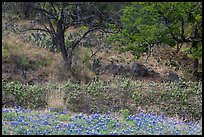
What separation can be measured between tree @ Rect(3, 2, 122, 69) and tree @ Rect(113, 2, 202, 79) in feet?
5.29

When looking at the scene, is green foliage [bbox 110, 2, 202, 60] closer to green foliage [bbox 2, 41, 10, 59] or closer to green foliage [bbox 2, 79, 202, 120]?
green foliage [bbox 2, 79, 202, 120]

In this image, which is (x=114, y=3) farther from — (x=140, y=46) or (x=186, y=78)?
(x=186, y=78)

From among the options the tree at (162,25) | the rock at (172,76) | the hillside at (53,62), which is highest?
the tree at (162,25)

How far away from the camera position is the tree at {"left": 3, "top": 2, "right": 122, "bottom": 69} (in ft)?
58.6

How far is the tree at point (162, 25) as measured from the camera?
15.5m

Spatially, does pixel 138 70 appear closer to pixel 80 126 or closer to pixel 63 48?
pixel 63 48

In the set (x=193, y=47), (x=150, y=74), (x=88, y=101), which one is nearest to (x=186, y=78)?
(x=193, y=47)

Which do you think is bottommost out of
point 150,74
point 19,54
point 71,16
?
point 150,74

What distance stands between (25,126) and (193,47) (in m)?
11.2

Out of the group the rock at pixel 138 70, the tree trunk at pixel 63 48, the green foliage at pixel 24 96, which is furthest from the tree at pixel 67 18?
the green foliage at pixel 24 96

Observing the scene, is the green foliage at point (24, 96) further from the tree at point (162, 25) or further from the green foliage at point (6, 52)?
the green foliage at point (6, 52)

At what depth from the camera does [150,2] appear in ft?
53.2

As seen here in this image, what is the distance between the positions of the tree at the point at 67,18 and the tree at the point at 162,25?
1.61m

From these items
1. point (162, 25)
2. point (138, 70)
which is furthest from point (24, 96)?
point (138, 70)
